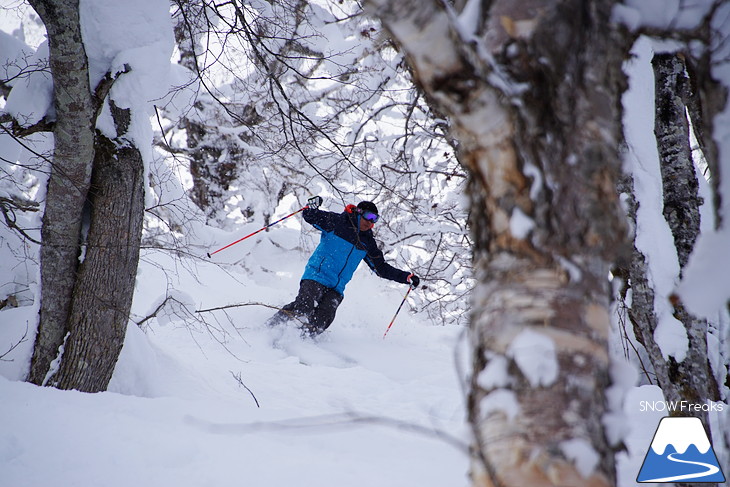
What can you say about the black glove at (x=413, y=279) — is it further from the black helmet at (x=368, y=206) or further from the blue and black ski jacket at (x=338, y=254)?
the black helmet at (x=368, y=206)

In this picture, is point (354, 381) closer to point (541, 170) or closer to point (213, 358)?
point (213, 358)

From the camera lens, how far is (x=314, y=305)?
6332 millimetres

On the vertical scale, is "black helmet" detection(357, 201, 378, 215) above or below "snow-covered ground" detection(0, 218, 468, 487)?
above

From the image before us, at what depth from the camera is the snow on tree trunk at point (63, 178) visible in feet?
8.88

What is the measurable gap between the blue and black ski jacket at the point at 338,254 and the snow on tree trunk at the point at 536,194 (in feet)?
17.0

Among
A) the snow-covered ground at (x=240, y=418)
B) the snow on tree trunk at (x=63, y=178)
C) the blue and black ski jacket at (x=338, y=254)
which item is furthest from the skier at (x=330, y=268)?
the snow on tree trunk at (x=63, y=178)

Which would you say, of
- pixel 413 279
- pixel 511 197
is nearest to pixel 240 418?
pixel 511 197

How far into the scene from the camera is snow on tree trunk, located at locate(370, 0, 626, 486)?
906mm

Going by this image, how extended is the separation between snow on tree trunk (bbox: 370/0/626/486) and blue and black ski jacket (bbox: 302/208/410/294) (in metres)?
5.18

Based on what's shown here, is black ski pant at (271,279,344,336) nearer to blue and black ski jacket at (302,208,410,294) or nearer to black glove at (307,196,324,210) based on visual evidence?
blue and black ski jacket at (302,208,410,294)

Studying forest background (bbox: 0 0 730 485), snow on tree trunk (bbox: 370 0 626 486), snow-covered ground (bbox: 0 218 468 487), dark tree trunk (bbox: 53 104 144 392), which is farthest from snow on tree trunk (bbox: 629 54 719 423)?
dark tree trunk (bbox: 53 104 144 392)

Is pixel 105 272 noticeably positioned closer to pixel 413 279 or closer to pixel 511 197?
pixel 511 197

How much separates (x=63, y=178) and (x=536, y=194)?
3.09 meters

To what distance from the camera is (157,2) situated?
298cm
